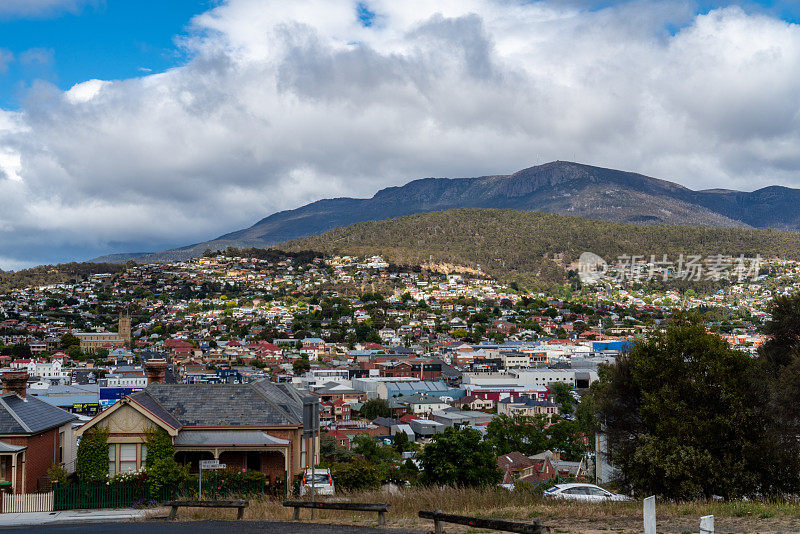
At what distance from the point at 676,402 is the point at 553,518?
6.43 meters

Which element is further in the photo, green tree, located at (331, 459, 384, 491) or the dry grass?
green tree, located at (331, 459, 384, 491)

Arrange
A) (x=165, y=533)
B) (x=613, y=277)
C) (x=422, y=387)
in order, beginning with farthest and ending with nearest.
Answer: (x=613, y=277)
(x=422, y=387)
(x=165, y=533)

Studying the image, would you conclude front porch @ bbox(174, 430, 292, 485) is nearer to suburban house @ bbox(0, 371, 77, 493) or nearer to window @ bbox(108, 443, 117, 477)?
window @ bbox(108, 443, 117, 477)

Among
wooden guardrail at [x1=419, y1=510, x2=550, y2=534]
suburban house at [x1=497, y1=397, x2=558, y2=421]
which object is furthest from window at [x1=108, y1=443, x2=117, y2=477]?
suburban house at [x1=497, y1=397, x2=558, y2=421]

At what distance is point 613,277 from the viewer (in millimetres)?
195250

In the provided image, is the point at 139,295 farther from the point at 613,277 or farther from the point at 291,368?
the point at 613,277

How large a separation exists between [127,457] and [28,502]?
7.63ft

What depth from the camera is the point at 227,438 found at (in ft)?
61.1

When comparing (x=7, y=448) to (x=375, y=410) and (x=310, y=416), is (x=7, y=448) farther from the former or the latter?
(x=375, y=410)

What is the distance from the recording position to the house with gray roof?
18.0 m

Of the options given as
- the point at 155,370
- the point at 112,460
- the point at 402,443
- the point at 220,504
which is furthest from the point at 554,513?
the point at 402,443

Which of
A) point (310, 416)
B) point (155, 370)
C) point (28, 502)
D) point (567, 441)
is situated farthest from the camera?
point (567, 441)

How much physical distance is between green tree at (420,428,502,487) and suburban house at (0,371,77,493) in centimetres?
1516

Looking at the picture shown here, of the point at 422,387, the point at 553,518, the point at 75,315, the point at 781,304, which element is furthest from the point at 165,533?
the point at 75,315
